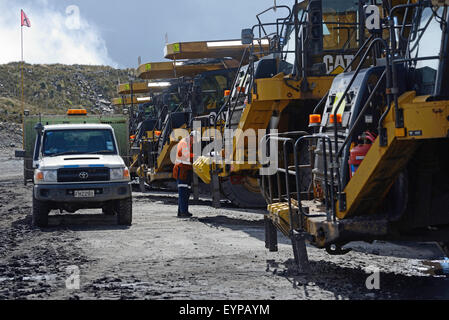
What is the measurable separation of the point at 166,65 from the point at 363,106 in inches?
580

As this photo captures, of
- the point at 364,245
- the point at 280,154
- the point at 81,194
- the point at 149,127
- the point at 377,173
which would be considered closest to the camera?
the point at 377,173

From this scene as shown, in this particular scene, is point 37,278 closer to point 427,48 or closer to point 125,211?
point 427,48

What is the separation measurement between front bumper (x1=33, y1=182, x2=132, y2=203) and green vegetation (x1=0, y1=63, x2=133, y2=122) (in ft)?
213

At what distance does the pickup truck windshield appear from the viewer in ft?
41.0

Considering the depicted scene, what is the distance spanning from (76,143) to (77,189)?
4.35 ft

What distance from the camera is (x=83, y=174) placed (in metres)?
11.6

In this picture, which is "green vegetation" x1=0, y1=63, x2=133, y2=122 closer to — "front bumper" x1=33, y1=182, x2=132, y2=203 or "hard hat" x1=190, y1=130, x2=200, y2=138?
"hard hat" x1=190, y1=130, x2=200, y2=138

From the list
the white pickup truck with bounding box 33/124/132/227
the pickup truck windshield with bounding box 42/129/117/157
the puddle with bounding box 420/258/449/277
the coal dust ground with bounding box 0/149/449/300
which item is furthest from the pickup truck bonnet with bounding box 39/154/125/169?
the puddle with bounding box 420/258/449/277

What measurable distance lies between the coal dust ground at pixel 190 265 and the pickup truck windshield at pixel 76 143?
1406mm

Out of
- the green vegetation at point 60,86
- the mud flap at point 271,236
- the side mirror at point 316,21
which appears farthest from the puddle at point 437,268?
the green vegetation at point 60,86

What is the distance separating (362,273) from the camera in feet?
22.9

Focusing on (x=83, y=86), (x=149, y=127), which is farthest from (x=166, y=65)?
(x=83, y=86)

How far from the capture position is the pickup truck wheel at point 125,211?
1163 centimetres

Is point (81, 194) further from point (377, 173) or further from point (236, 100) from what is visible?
point (377, 173)
